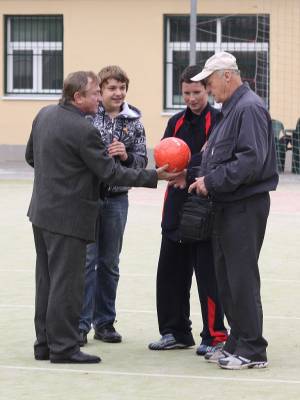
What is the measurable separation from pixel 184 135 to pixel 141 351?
4.87 feet

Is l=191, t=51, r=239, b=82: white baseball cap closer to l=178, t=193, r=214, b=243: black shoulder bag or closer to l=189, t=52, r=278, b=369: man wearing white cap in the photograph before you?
l=189, t=52, r=278, b=369: man wearing white cap

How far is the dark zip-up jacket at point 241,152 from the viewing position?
7820 mm

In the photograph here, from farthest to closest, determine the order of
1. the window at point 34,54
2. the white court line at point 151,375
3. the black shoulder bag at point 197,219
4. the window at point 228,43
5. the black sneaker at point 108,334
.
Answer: the window at point 34,54, the window at point 228,43, the black sneaker at point 108,334, the black shoulder bag at point 197,219, the white court line at point 151,375

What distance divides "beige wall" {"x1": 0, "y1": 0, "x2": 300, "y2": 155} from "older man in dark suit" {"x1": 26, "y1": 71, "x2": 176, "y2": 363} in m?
18.5

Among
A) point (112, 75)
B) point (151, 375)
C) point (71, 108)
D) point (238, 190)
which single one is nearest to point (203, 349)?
point (151, 375)

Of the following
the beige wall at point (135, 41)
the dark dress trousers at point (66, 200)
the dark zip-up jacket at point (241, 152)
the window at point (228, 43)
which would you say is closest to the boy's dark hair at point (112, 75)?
the dark dress trousers at point (66, 200)

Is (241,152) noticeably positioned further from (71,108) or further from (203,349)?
(203,349)

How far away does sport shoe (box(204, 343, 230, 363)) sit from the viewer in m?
8.27

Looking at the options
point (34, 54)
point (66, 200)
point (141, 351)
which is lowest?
point (141, 351)

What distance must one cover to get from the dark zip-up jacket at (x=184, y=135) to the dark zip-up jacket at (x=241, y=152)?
0.54 metres

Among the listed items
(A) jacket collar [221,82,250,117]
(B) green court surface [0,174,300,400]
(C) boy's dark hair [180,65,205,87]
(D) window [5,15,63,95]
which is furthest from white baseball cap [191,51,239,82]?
(D) window [5,15,63,95]

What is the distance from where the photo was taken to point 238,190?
26.2 feet

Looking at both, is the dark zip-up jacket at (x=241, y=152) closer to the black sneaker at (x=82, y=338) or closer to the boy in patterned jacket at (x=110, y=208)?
the boy in patterned jacket at (x=110, y=208)

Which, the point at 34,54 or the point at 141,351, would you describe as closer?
the point at 141,351
